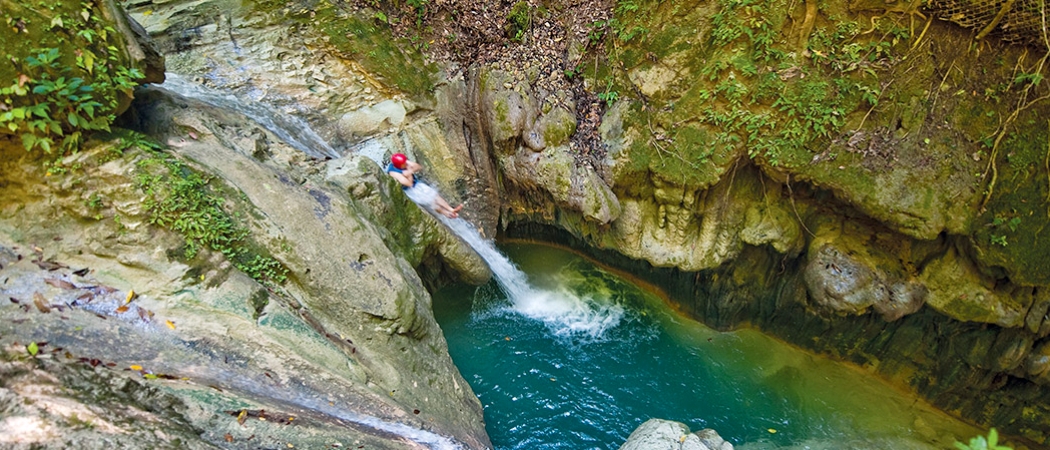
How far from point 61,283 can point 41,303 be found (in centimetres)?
23

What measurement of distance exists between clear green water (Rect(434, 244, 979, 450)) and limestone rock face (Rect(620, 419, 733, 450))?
3.30 ft

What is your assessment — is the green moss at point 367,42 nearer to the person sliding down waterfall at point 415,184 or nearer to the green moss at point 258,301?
the person sliding down waterfall at point 415,184

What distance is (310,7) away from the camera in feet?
21.5

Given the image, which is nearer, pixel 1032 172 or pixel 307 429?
pixel 307 429

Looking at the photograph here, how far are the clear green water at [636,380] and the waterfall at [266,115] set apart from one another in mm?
2604

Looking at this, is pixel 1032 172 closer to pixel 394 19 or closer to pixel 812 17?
pixel 812 17

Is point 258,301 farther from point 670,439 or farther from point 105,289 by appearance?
point 670,439

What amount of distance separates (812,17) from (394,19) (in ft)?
17.4

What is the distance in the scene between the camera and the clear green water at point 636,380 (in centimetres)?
594

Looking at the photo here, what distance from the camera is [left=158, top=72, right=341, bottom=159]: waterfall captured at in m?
5.63

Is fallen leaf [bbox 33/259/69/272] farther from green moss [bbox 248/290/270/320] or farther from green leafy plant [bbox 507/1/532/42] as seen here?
green leafy plant [bbox 507/1/532/42]

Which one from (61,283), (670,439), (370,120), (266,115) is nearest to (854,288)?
(670,439)

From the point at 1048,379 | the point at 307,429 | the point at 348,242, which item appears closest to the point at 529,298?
the point at 348,242

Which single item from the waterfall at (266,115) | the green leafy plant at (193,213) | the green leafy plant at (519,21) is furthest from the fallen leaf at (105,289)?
the green leafy plant at (519,21)
